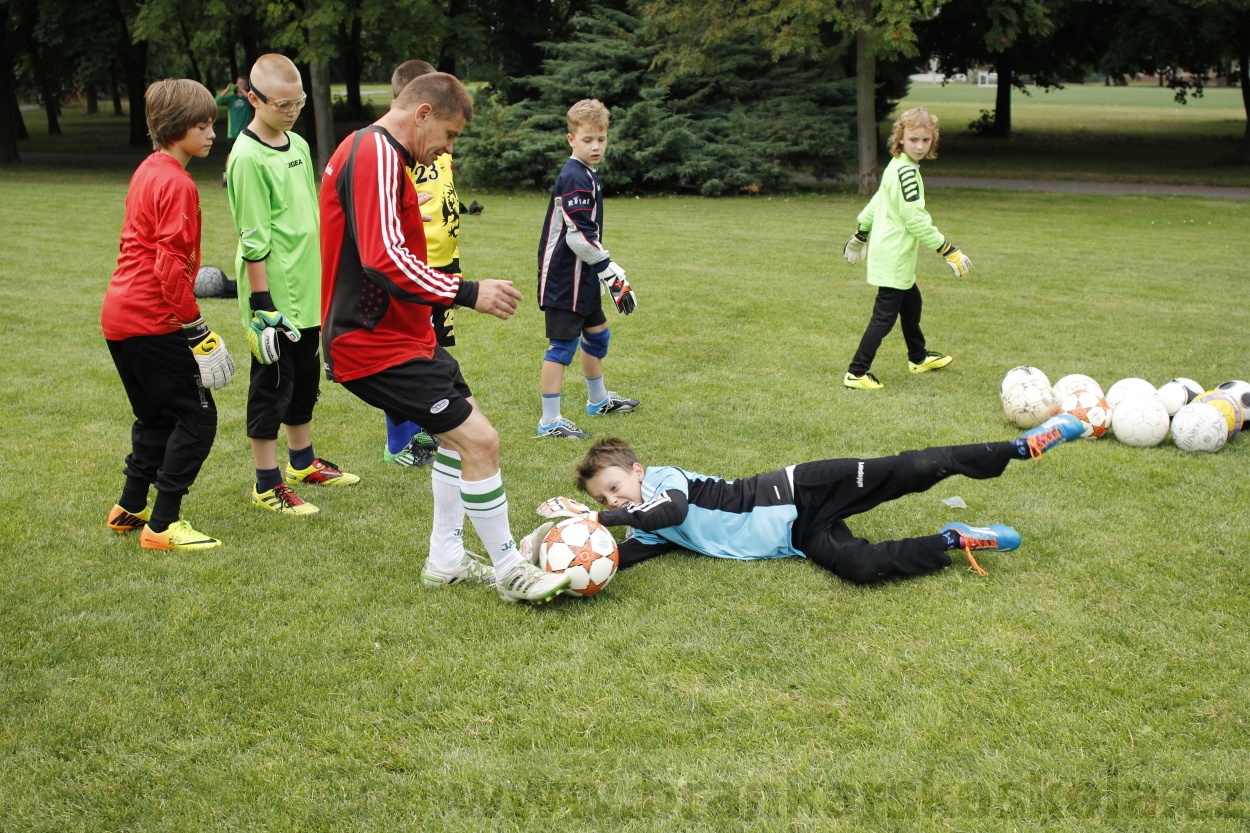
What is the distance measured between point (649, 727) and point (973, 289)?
9638mm

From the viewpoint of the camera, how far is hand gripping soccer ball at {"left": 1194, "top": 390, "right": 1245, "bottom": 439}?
6398 millimetres

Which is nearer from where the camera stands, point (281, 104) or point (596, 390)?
point (281, 104)

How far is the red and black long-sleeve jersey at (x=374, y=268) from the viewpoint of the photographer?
13.1ft

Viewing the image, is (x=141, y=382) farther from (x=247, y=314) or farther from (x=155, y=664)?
(x=155, y=664)

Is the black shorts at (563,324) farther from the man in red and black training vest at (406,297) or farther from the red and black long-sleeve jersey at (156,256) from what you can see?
the red and black long-sleeve jersey at (156,256)

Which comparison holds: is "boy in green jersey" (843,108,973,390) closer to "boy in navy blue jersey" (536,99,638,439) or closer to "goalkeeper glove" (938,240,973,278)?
"goalkeeper glove" (938,240,973,278)

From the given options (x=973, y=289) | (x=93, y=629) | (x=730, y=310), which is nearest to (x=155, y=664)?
(x=93, y=629)

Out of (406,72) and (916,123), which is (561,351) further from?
(916,123)

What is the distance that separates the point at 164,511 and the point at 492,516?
178 cm

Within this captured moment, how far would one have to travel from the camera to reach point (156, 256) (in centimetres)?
477

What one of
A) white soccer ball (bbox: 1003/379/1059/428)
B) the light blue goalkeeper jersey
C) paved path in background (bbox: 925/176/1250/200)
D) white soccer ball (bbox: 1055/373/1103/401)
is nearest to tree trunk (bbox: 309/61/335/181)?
paved path in background (bbox: 925/176/1250/200)

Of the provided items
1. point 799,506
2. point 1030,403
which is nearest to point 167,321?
point 799,506

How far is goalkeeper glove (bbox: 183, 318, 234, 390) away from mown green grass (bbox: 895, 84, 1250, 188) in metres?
25.1

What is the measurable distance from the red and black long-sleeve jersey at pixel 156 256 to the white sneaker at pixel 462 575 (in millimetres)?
1695
